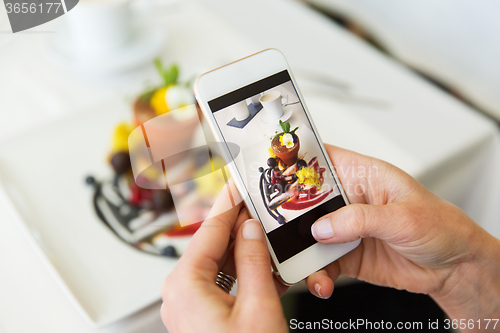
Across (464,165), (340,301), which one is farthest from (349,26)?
(340,301)

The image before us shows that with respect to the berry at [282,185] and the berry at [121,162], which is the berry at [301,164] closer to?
the berry at [282,185]

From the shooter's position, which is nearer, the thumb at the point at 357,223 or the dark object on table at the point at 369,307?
the thumb at the point at 357,223

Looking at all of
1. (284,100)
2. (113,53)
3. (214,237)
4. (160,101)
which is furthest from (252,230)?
(113,53)

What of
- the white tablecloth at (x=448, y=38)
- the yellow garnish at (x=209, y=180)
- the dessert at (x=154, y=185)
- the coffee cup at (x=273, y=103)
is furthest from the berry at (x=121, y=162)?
the white tablecloth at (x=448, y=38)

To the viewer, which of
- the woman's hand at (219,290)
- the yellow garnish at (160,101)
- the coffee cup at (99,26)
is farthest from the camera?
the coffee cup at (99,26)

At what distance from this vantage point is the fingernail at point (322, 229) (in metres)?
0.36

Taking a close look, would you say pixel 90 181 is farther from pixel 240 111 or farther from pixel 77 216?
pixel 240 111

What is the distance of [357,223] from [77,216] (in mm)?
331

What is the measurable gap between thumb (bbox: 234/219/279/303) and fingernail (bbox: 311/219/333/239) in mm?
57

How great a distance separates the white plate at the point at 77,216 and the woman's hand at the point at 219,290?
0.09m

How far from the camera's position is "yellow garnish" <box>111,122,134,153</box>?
52 cm

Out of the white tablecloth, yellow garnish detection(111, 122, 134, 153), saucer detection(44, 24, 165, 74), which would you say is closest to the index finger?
yellow garnish detection(111, 122, 134, 153)

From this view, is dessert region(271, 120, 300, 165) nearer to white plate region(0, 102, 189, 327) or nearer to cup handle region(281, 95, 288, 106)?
cup handle region(281, 95, 288, 106)

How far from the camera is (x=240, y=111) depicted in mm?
365
